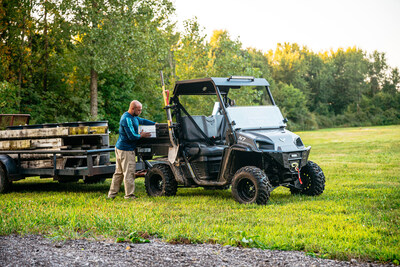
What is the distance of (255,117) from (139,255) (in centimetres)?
498

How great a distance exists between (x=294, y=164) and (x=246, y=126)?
1.24 meters

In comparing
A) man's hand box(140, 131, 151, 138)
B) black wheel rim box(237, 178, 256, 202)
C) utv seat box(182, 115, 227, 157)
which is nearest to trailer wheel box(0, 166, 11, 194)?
man's hand box(140, 131, 151, 138)

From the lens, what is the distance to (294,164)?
9.24 metres

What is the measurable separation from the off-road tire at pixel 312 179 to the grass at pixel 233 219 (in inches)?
8.3

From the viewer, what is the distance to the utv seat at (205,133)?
10.1 meters


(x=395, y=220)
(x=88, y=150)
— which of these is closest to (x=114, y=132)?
(x=88, y=150)

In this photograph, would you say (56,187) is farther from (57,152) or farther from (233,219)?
(233,219)

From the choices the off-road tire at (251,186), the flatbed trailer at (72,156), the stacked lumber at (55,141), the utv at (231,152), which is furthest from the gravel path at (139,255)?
the stacked lumber at (55,141)

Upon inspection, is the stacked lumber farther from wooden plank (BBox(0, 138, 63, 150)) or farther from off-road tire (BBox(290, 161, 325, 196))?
off-road tire (BBox(290, 161, 325, 196))

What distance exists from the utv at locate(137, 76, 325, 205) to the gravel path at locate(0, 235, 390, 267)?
123 inches

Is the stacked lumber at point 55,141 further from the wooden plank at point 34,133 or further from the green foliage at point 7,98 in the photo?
the green foliage at point 7,98

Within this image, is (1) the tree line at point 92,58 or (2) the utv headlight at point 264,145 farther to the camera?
(1) the tree line at point 92,58

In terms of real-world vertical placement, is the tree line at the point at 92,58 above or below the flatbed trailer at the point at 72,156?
above

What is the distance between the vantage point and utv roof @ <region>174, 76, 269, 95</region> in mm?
9875
